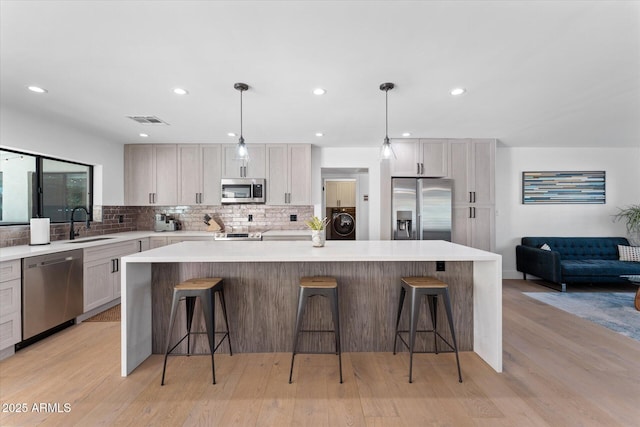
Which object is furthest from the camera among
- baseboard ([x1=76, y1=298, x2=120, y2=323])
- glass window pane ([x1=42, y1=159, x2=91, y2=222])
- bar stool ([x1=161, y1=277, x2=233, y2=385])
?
glass window pane ([x1=42, y1=159, x2=91, y2=222])

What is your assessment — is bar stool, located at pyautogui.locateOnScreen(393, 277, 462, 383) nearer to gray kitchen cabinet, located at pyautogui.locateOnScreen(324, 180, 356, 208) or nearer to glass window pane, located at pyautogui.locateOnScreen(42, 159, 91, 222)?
gray kitchen cabinet, located at pyautogui.locateOnScreen(324, 180, 356, 208)

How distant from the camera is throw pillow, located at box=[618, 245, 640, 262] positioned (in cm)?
444

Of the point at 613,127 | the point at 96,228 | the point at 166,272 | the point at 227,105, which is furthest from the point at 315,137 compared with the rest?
the point at 613,127

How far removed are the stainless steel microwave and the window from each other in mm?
1883

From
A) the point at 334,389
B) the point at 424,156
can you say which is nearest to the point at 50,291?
the point at 334,389

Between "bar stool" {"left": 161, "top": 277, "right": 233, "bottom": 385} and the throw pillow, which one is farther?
the throw pillow

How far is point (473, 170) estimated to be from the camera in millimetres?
4379

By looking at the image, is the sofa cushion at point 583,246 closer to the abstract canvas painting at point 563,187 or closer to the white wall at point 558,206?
the white wall at point 558,206

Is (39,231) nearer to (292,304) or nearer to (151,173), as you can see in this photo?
(151,173)

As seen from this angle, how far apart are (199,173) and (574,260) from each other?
20.5ft

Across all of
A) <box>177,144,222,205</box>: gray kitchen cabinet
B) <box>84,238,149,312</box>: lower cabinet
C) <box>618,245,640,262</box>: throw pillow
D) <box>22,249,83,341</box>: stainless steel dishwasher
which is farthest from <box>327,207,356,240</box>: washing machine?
<box>618,245,640,262</box>: throw pillow

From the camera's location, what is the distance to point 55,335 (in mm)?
2793

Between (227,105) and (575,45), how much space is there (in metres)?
2.85

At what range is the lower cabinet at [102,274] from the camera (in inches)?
125
